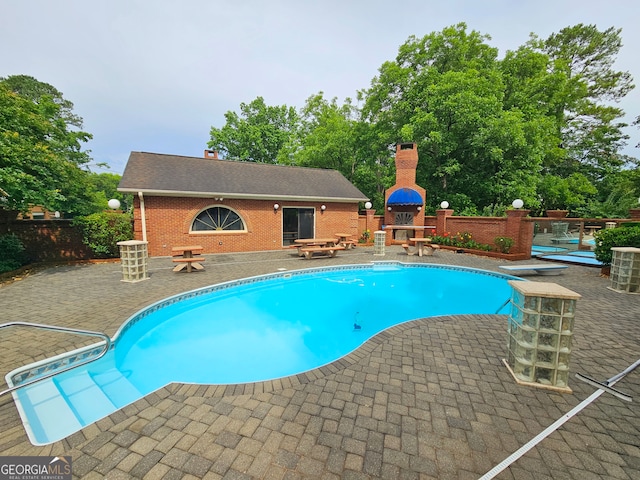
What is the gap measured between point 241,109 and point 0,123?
35838 millimetres

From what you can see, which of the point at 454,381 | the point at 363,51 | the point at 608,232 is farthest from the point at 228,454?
the point at 363,51

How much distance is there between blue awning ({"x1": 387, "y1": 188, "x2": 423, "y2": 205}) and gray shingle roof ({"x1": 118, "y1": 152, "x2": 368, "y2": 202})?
2.58m

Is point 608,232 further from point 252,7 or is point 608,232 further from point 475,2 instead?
point 252,7

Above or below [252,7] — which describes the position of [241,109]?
above

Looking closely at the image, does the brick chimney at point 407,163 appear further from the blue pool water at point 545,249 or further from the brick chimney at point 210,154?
the brick chimney at point 210,154

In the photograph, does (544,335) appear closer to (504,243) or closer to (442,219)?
(504,243)

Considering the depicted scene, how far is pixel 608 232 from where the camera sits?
9820 mm

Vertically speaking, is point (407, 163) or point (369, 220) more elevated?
point (407, 163)

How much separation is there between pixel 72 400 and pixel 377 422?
14.3ft

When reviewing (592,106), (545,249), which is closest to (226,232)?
(545,249)

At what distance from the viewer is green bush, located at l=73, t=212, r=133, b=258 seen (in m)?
12.1

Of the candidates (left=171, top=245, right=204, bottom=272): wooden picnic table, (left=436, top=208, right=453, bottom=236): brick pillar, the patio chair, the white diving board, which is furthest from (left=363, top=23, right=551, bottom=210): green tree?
(left=171, top=245, right=204, bottom=272): wooden picnic table

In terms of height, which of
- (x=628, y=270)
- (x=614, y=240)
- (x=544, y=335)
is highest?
(x=614, y=240)

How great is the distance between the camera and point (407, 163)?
18.9 m
